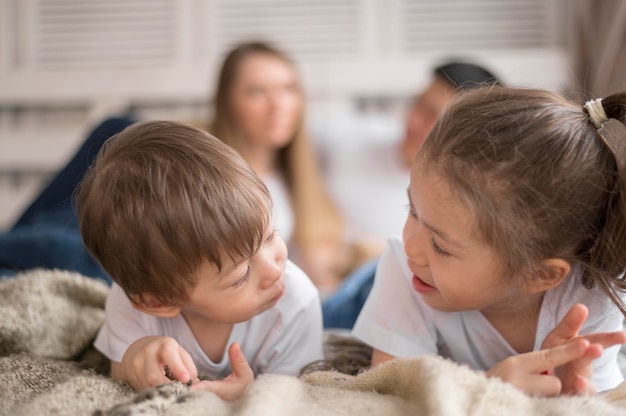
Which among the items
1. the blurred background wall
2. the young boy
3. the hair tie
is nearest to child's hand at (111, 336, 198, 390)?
the young boy

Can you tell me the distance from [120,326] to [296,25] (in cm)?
169

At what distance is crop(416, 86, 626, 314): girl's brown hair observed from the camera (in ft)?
2.66

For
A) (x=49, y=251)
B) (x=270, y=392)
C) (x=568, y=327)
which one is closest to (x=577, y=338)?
(x=568, y=327)

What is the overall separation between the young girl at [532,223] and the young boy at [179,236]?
194mm

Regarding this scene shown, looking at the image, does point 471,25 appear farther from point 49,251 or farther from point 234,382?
point 234,382

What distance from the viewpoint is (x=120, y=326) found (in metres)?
0.96

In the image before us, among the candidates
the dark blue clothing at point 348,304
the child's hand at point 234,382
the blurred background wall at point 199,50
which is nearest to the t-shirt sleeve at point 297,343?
the child's hand at point 234,382

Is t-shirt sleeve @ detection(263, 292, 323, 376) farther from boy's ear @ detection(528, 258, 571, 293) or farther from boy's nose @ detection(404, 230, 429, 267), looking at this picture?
boy's ear @ detection(528, 258, 571, 293)

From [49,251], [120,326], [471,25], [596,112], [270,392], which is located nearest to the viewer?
[270,392]

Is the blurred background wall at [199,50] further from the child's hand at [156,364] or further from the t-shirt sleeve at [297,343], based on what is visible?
the child's hand at [156,364]

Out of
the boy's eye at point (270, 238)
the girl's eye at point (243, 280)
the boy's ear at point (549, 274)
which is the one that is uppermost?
the boy's eye at point (270, 238)

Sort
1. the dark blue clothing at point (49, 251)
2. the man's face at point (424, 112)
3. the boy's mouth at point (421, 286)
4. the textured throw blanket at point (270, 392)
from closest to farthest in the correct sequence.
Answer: the textured throw blanket at point (270, 392), the boy's mouth at point (421, 286), the dark blue clothing at point (49, 251), the man's face at point (424, 112)

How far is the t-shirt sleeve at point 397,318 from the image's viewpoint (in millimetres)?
966

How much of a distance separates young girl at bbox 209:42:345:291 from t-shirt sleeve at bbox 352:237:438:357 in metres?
1.09
